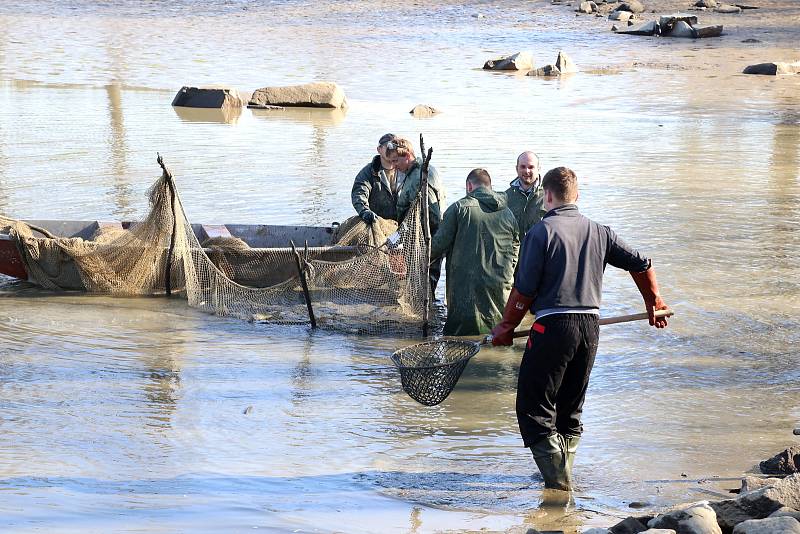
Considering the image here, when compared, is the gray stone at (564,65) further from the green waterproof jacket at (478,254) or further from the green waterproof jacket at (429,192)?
the green waterproof jacket at (478,254)

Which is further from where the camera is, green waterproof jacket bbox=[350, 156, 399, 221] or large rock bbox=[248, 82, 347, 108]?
large rock bbox=[248, 82, 347, 108]

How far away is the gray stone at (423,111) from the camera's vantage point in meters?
22.2

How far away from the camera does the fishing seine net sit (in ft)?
31.6

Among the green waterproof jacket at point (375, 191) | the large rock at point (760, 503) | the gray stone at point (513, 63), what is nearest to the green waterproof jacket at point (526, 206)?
the green waterproof jacket at point (375, 191)

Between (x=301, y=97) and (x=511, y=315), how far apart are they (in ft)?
58.9

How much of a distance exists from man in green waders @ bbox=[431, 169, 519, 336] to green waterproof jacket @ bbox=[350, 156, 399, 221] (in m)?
1.13

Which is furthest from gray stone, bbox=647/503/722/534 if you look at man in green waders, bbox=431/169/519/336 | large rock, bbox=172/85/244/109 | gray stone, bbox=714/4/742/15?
gray stone, bbox=714/4/742/15

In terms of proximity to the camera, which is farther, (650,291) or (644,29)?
(644,29)

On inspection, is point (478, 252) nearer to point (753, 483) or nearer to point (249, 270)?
point (249, 270)

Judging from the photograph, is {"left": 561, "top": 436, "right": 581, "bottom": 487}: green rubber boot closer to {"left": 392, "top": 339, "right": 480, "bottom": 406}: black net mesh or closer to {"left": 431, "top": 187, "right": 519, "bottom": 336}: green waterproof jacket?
{"left": 392, "top": 339, "right": 480, "bottom": 406}: black net mesh

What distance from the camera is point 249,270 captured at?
10.4 metres

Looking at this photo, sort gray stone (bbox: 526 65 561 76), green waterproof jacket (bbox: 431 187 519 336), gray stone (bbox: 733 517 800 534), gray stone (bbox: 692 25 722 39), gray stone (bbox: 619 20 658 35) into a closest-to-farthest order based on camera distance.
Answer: gray stone (bbox: 733 517 800 534) → green waterproof jacket (bbox: 431 187 519 336) → gray stone (bbox: 526 65 561 76) → gray stone (bbox: 692 25 722 39) → gray stone (bbox: 619 20 658 35)

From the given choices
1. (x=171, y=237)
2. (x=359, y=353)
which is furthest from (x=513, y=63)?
(x=359, y=353)

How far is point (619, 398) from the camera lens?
8.03m
